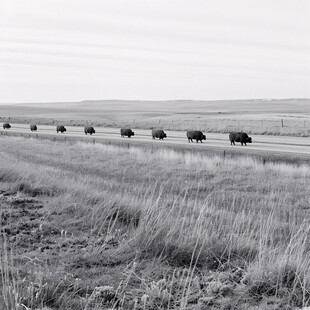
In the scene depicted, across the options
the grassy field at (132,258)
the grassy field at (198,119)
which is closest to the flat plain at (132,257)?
the grassy field at (132,258)

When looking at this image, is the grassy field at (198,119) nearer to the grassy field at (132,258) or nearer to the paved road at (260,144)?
the paved road at (260,144)

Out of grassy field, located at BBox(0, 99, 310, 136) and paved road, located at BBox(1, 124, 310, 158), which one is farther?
grassy field, located at BBox(0, 99, 310, 136)

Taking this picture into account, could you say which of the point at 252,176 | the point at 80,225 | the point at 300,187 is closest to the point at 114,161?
the point at 252,176

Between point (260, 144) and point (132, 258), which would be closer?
point (132, 258)

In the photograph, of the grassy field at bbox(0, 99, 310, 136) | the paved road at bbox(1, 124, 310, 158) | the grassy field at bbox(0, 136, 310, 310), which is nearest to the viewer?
the grassy field at bbox(0, 136, 310, 310)

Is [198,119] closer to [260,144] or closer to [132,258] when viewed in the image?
[260,144]

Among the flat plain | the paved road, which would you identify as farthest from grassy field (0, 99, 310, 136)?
the flat plain

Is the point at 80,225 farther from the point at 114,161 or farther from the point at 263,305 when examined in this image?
the point at 114,161

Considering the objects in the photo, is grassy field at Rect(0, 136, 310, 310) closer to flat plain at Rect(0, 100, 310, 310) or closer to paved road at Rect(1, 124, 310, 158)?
flat plain at Rect(0, 100, 310, 310)

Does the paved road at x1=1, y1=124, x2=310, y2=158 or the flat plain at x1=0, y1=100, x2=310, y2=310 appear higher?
the flat plain at x1=0, y1=100, x2=310, y2=310

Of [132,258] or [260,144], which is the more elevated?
[132,258]

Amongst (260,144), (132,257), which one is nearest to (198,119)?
(260,144)

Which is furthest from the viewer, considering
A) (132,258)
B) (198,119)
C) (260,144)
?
(198,119)

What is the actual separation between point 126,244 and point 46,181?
19.0 feet
